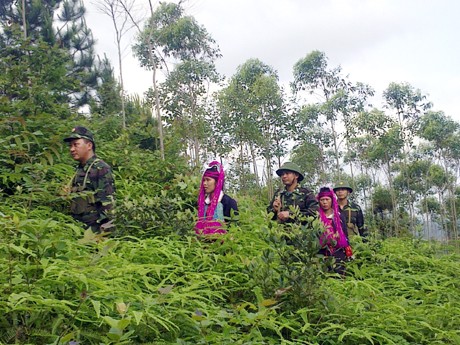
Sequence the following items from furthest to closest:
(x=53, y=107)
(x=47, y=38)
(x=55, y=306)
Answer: (x=47, y=38), (x=53, y=107), (x=55, y=306)

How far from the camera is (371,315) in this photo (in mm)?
3180

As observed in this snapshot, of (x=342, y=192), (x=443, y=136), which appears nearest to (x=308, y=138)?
(x=443, y=136)

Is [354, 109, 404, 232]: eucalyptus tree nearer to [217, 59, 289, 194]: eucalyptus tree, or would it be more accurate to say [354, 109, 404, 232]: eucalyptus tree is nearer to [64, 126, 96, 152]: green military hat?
[217, 59, 289, 194]: eucalyptus tree

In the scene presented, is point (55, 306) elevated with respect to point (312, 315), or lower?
elevated

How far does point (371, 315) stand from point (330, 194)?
2418 mm

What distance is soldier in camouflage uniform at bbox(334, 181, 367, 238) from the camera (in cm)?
644

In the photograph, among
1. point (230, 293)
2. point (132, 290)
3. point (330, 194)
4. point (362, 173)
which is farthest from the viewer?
point (362, 173)

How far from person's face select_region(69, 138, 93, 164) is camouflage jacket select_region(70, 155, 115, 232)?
0.09 metres

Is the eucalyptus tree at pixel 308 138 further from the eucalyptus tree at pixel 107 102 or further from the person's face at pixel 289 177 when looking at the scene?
the person's face at pixel 289 177

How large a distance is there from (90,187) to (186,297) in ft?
6.03

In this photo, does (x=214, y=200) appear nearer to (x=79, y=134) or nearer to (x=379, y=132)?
(x=79, y=134)

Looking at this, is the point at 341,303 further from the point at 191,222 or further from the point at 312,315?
the point at 191,222

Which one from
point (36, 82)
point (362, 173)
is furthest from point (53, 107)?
point (362, 173)

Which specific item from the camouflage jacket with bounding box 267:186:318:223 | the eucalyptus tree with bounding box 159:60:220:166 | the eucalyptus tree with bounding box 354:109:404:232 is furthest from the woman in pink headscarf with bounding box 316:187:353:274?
the eucalyptus tree with bounding box 354:109:404:232
